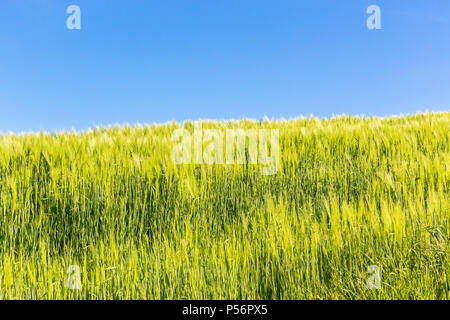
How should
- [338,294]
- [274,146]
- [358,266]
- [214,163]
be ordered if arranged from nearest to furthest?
[338,294] < [358,266] < [214,163] < [274,146]

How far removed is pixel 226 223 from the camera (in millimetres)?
3264

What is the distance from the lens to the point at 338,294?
2.21m

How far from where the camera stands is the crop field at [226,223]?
2305mm

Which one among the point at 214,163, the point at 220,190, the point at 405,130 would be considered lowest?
the point at 220,190

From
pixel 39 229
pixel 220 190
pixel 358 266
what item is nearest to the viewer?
pixel 358 266

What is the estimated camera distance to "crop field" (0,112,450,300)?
2305 millimetres
